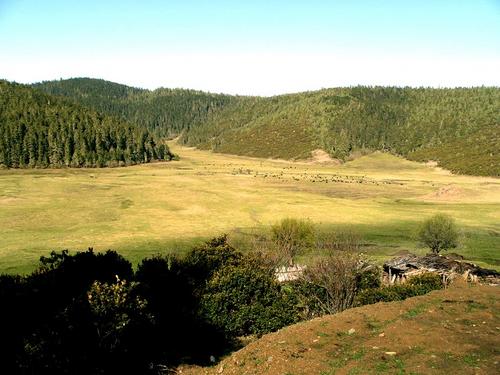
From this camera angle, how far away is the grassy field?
7512 centimetres

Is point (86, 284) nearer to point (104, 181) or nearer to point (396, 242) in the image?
point (396, 242)

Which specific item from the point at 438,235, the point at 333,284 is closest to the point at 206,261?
the point at 333,284

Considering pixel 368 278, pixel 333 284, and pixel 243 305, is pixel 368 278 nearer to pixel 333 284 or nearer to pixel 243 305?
pixel 333 284

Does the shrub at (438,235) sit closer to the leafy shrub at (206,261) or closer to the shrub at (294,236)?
the shrub at (294,236)

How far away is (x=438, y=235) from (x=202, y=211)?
53872 millimetres

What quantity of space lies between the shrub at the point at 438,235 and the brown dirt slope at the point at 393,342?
40.4 meters

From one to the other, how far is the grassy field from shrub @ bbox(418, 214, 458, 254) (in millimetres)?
2207

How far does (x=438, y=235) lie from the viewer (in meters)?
70.2

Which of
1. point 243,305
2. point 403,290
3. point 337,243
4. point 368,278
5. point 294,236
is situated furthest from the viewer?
point 294,236

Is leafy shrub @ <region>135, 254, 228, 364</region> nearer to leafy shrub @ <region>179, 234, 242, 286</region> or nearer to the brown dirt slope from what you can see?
leafy shrub @ <region>179, 234, 242, 286</region>

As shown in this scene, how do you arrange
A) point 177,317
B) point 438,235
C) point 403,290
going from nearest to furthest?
point 177,317, point 403,290, point 438,235

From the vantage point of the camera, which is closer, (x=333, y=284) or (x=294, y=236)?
(x=333, y=284)

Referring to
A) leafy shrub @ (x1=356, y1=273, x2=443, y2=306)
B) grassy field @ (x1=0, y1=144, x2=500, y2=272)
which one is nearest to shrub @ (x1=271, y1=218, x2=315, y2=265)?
grassy field @ (x1=0, y1=144, x2=500, y2=272)

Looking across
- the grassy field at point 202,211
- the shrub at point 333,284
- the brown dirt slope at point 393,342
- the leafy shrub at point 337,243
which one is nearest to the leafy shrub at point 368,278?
the shrub at point 333,284
